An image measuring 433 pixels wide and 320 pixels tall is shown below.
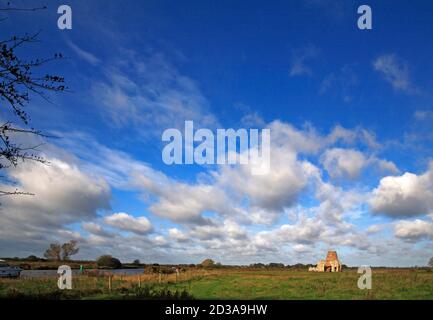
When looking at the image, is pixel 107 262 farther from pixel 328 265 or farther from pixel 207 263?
pixel 328 265

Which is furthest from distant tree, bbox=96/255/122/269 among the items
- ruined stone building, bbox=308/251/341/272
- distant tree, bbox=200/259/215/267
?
ruined stone building, bbox=308/251/341/272

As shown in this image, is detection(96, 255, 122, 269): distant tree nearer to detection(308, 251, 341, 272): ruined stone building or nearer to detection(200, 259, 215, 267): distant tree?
detection(200, 259, 215, 267): distant tree

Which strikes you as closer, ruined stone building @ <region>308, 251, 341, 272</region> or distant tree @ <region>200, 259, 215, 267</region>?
ruined stone building @ <region>308, 251, 341, 272</region>

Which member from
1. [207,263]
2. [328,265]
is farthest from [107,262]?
[328,265]

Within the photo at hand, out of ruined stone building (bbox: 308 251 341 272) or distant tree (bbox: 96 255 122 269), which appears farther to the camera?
distant tree (bbox: 96 255 122 269)

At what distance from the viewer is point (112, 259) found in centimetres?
13688

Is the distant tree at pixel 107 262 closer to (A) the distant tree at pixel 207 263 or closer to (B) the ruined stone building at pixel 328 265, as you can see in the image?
(A) the distant tree at pixel 207 263

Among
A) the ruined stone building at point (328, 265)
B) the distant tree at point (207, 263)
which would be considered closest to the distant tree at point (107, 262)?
the distant tree at point (207, 263)
